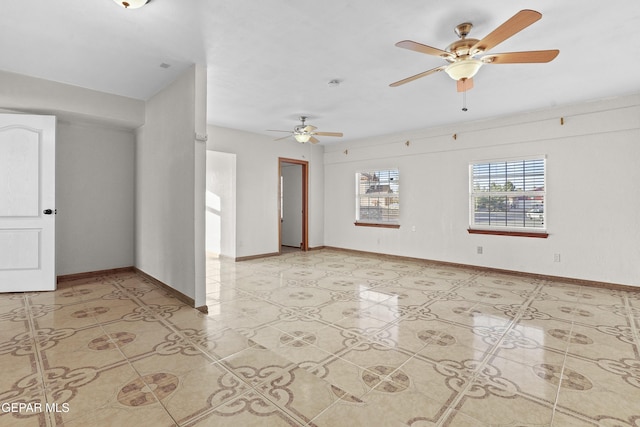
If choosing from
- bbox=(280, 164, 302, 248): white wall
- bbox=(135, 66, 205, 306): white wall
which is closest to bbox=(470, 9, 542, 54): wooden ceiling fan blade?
bbox=(135, 66, 205, 306): white wall

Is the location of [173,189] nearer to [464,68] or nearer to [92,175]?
[92,175]

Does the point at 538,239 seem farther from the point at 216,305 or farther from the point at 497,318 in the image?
the point at 216,305

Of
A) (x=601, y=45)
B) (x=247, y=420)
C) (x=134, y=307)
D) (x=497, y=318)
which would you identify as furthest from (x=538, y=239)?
(x=134, y=307)

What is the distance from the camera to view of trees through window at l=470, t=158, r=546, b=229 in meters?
5.14

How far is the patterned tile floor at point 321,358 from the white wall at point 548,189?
0.77 meters

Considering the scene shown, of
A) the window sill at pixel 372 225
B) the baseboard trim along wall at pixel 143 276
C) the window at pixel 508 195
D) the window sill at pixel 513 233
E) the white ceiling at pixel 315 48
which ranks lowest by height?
the baseboard trim along wall at pixel 143 276

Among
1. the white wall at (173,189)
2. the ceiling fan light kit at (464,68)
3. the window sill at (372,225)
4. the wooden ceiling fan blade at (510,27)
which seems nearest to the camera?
the wooden ceiling fan blade at (510,27)

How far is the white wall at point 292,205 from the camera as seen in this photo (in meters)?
8.30

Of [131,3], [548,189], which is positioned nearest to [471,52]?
[131,3]

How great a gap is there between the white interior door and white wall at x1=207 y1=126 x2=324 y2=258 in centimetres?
255

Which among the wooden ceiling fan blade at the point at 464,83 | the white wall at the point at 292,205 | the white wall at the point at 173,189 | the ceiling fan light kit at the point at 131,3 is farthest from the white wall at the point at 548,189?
the ceiling fan light kit at the point at 131,3

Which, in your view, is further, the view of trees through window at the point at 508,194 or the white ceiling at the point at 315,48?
the view of trees through window at the point at 508,194

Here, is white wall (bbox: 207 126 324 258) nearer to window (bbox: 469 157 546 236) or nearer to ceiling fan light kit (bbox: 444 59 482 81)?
window (bbox: 469 157 546 236)

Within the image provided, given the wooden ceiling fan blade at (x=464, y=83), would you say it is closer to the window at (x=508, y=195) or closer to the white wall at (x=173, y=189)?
the white wall at (x=173, y=189)
